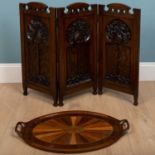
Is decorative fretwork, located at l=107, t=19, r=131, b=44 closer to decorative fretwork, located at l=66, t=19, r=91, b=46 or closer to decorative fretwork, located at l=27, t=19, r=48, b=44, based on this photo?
decorative fretwork, located at l=66, t=19, r=91, b=46

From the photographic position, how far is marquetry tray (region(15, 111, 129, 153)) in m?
2.31

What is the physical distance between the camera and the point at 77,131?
2.46m

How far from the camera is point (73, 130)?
2473mm

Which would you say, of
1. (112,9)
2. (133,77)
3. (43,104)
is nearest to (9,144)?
(43,104)

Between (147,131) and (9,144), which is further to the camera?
(147,131)

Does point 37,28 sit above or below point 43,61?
above

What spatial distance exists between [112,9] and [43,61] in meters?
0.64

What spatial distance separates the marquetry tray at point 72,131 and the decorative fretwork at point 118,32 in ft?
1.93

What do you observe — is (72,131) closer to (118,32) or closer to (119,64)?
(119,64)

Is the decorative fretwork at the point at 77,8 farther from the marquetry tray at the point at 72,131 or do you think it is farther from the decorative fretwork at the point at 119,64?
the marquetry tray at the point at 72,131

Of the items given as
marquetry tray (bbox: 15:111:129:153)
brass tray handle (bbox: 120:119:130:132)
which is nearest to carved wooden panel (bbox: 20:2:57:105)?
marquetry tray (bbox: 15:111:129:153)

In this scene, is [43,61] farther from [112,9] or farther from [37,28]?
[112,9]

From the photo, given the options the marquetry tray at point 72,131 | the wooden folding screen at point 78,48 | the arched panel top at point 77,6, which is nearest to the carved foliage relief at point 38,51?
the wooden folding screen at point 78,48

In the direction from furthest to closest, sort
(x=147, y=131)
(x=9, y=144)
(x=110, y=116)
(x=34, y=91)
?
(x=34, y=91)
(x=110, y=116)
(x=147, y=131)
(x=9, y=144)
